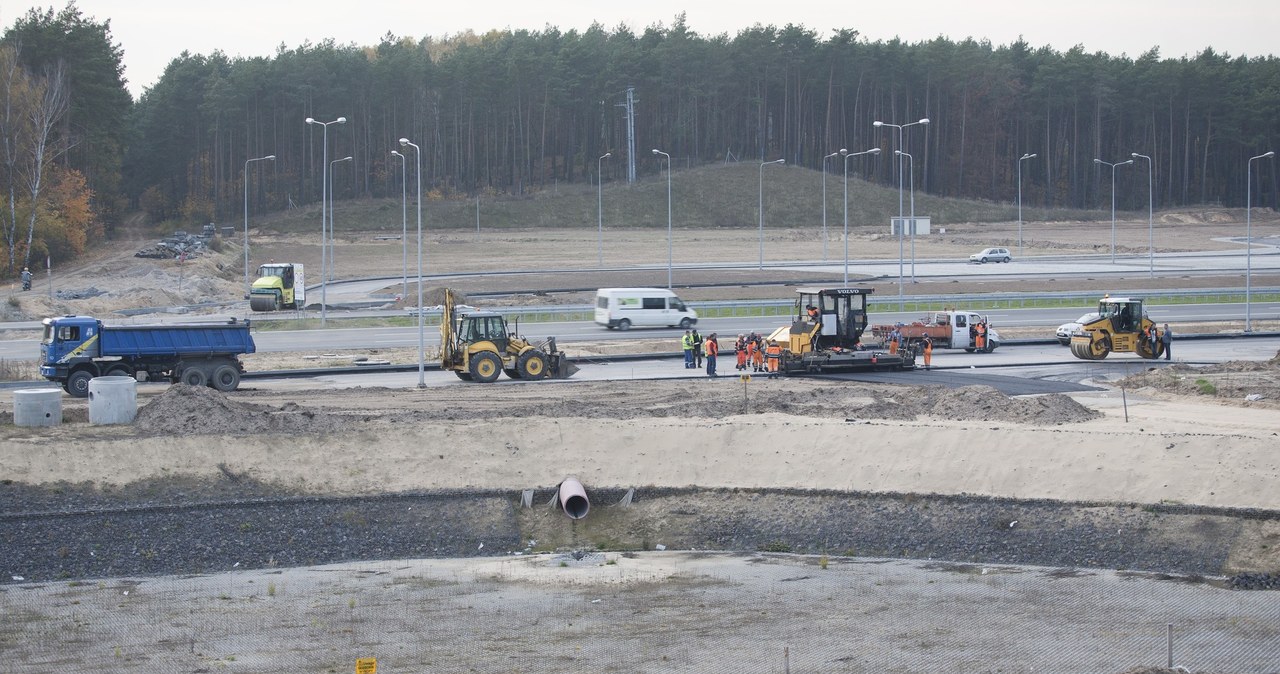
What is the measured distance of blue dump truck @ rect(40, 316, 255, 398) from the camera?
31.6 metres

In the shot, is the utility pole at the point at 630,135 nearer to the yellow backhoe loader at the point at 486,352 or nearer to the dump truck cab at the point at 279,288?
the dump truck cab at the point at 279,288

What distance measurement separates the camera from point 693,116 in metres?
128

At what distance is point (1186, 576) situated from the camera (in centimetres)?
1830

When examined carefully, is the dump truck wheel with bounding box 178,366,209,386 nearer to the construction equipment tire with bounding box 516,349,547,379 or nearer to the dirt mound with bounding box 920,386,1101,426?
the construction equipment tire with bounding box 516,349,547,379

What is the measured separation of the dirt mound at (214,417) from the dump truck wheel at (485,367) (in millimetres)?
7865

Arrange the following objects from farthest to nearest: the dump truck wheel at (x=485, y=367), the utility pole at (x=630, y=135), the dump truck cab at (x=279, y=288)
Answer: the utility pole at (x=630, y=135) → the dump truck cab at (x=279, y=288) → the dump truck wheel at (x=485, y=367)

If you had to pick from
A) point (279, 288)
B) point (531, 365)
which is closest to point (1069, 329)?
point (531, 365)

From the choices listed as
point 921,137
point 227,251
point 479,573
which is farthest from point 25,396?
point 921,137

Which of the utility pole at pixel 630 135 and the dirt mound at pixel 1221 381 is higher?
the utility pole at pixel 630 135

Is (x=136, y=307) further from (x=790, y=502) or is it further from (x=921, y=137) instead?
(x=921, y=137)

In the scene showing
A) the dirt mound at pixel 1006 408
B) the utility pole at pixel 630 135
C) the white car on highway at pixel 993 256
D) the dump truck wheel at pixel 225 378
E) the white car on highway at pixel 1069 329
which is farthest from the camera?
the utility pole at pixel 630 135

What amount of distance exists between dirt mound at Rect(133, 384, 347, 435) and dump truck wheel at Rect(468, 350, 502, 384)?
7.86 meters

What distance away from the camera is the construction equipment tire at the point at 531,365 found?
114ft

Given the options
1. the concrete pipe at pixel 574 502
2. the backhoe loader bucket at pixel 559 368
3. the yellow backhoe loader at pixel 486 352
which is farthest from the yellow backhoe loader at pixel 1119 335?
the concrete pipe at pixel 574 502
